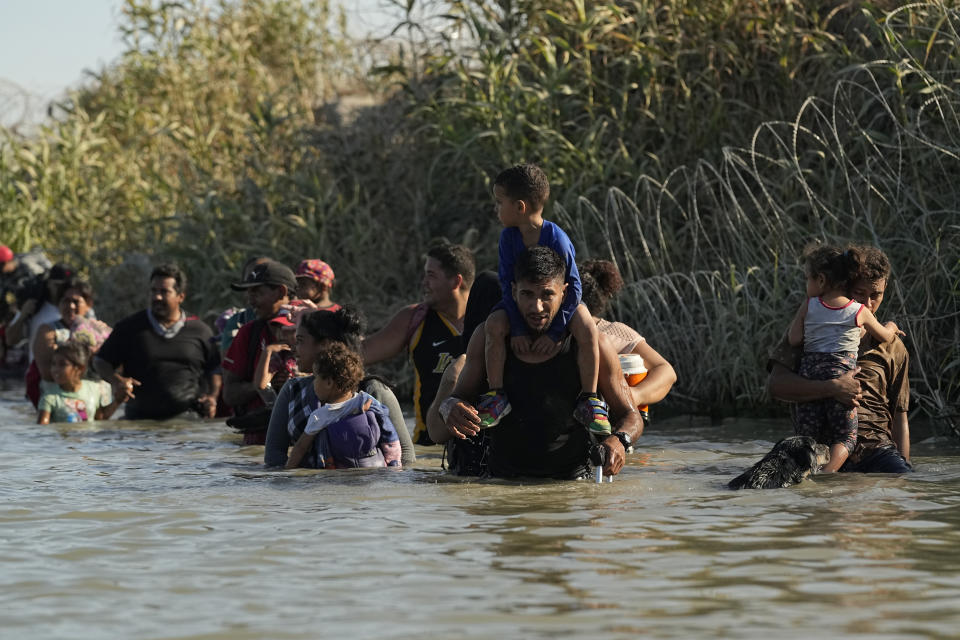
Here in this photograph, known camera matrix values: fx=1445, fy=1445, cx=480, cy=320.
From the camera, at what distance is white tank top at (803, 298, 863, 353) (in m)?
7.62

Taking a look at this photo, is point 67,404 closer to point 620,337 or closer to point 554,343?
point 620,337

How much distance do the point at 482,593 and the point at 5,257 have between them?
13.8 metres

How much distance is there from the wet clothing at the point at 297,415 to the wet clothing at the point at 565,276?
1016mm

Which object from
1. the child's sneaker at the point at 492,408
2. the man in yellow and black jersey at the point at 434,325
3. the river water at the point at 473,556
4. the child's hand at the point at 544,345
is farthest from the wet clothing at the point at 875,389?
the man in yellow and black jersey at the point at 434,325

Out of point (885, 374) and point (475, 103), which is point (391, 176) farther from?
point (885, 374)

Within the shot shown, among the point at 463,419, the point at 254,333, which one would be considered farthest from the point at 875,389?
the point at 254,333

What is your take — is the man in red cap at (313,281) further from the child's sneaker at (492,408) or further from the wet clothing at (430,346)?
the child's sneaker at (492,408)

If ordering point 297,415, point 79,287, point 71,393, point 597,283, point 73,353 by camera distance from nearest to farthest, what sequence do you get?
1. point 297,415
2. point 597,283
3. point 73,353
4. point 71,393
5. point 79,287

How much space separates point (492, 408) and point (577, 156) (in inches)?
285

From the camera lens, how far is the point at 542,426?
7.48 metres

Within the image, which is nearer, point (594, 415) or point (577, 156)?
point (594, 415)

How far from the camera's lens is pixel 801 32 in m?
13.9

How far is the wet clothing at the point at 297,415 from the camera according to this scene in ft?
26.7

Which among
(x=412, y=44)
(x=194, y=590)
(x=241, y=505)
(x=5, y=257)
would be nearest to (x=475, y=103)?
(x=412, y=44)
